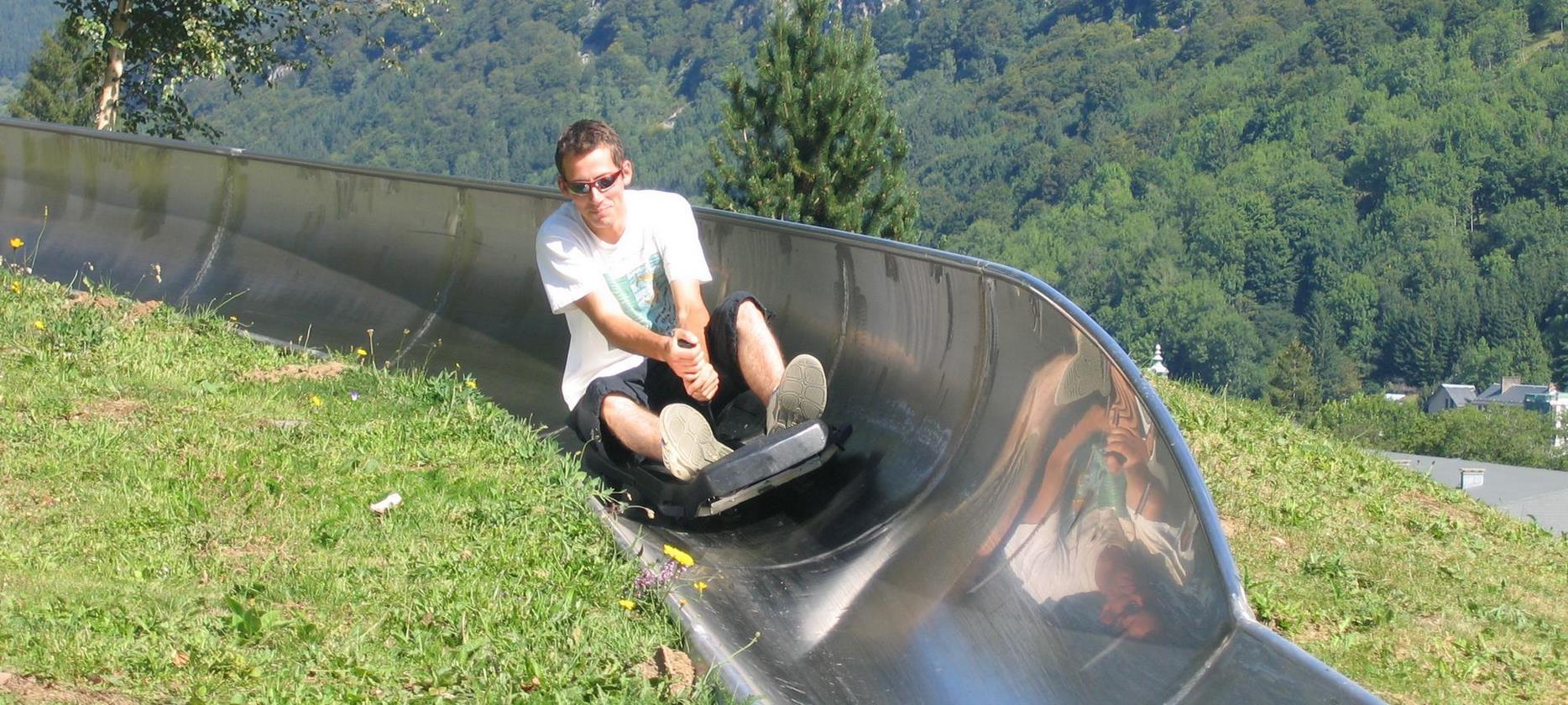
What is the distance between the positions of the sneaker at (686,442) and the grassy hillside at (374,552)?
1.02ft

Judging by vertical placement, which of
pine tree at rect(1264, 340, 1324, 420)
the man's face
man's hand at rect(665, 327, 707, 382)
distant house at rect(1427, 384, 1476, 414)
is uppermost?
the man's face

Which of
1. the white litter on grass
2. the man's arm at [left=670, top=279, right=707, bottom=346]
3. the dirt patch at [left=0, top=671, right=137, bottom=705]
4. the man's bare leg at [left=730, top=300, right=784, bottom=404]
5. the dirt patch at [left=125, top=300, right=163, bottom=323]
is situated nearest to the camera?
the dirt patch at [left=0, top=671, right=137, bottom=705]

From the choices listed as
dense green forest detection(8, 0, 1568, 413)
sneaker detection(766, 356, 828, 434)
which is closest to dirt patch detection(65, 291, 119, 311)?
sneaker detection(766, 356, 828, 434)

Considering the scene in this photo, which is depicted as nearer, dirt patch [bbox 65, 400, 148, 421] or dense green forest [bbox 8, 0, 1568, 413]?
dirt patch [bbox 65, 400, 148, 421]

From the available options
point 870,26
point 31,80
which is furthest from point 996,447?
point 31,80

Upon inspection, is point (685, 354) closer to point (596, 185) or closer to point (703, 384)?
point (703, 384)

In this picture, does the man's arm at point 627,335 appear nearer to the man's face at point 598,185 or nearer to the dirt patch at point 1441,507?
the man's face at point 598,185

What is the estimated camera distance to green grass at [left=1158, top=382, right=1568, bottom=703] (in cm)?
474

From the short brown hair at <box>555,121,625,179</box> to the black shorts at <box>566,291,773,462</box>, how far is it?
2.14 feet

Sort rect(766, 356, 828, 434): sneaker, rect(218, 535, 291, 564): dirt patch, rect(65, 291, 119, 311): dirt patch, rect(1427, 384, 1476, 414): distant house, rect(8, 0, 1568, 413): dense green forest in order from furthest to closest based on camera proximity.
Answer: rect(8, 0, 1568, 413): dense green forest → rect(1427, 384, 1476, 414): distant house → rect(65, 291, 119, 311): dirt patch → rect(766, 356, 828, 434): sneaker → rect(218, 535, 291, 564): dirt patch

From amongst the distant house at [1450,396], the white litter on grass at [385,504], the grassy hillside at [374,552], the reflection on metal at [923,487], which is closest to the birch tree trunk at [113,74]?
the reflection on metal at [923,487]

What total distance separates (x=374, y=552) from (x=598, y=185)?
163cm

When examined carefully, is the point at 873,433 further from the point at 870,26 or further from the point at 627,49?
the point at 627,49

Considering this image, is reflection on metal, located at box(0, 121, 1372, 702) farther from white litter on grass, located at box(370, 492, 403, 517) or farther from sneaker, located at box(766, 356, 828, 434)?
white litter on grass, located at box(370, 492, 403, 517)
